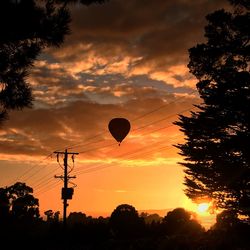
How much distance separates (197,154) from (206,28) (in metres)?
11.0

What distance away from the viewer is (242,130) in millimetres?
29359

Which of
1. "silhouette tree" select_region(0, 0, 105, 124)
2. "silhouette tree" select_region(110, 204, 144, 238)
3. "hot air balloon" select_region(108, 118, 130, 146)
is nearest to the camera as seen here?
"silhouette tree" select_region(0, 0, 105, 124)

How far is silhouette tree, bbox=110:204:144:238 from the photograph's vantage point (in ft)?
144

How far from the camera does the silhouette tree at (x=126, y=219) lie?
43.9 meters

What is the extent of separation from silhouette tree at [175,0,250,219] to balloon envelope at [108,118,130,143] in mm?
5548

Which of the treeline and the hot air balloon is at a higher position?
the hot air balloon

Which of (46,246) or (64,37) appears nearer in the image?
(64,37)

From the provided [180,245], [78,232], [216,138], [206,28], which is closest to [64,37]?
[180,245]

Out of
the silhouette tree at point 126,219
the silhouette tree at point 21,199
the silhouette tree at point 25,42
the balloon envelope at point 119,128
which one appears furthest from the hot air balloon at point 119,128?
the silhouette tree at point 21,199

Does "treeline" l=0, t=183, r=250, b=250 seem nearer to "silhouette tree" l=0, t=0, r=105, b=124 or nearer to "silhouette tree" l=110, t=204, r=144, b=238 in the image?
"silhouette tree" l=110, t=204, r=144, b=238

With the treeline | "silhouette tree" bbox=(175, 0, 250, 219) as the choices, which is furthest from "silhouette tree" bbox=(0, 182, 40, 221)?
"silhouette tree" bbox=(175, 0, 250, 219)

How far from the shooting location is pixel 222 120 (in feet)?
99.7

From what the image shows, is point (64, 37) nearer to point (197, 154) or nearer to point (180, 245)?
point (180, 245)

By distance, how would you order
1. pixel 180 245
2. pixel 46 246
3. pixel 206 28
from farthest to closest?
pixel 46 246 → pixel 206 28 → pixel 180 245
